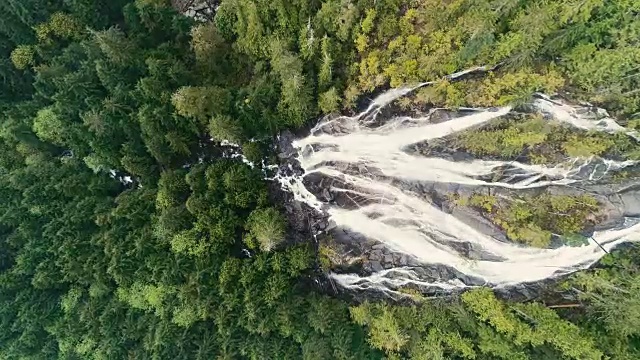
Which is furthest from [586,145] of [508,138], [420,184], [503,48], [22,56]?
[22,56]

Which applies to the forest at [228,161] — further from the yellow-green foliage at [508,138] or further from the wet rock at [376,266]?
the wet rock at [376,266]

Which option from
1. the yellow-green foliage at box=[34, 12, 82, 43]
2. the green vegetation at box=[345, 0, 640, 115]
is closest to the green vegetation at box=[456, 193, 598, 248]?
the green vegetation at box=[345, 0, 640, 115]

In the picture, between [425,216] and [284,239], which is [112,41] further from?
[425,216]

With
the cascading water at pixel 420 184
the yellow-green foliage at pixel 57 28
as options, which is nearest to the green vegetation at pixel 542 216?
the cascading water at pixel 420 184

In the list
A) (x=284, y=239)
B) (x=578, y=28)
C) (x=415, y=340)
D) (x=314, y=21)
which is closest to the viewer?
(x=578, y=28)

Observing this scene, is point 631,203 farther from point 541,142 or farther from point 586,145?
point 541,142

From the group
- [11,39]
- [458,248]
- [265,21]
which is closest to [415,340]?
[458,248]
